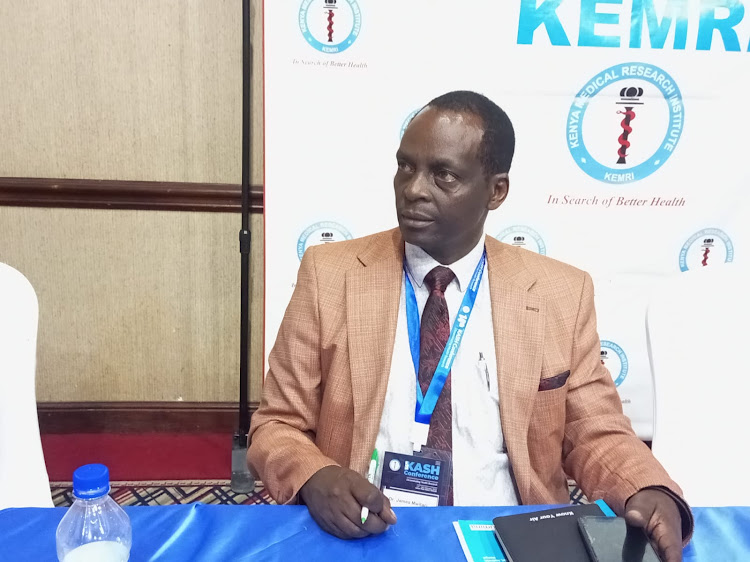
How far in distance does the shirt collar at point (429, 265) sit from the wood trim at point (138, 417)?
1607 millimetres

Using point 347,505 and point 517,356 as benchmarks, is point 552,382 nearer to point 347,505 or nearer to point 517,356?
point 517,356

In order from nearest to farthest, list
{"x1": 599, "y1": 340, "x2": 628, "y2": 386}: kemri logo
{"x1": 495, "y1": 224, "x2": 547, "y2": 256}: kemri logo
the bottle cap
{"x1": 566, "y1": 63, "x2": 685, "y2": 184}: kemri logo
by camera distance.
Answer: the bottle cap → {"x1": 566, "y1": 63, "x2": 685, "y2": 184}: kemri logo → {"x1": 495, "y1": 224, "x2": 547, "y2": 256}: kemri logo → {"x1": 599, "y1": 340, "x2": 628, "y2": 386}: kemri logo

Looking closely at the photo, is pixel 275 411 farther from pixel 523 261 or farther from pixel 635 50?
pixel 635 50

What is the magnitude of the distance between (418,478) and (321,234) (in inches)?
51.6

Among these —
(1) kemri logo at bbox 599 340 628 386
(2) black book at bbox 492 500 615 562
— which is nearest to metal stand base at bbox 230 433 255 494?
(1) kemri logo at bbox 599 340 628 386

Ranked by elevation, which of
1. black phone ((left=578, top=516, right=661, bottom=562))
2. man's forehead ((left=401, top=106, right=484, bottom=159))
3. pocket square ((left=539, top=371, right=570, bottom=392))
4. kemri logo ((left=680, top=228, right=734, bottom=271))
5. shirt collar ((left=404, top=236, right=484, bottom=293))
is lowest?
black phone ((left=578, top=516, right=661, bottom=562))

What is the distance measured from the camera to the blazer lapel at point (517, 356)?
4.21ft

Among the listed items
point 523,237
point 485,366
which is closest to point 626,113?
point 523,237

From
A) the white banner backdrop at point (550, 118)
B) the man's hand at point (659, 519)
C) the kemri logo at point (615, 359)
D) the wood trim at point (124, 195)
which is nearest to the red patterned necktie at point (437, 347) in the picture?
the man's hand at point (659, 519)

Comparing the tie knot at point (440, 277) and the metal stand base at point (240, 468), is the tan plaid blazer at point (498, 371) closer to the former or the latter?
the tie knot at point (440, 277)

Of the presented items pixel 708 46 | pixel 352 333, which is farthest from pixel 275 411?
pixel 708 46

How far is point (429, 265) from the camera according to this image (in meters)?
1.36

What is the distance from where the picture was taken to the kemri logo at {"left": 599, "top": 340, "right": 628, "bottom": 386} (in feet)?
8.29

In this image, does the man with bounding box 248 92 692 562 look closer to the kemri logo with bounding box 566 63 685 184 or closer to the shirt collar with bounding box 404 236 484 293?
the shirt collar with bounding box 404 236 484 293
